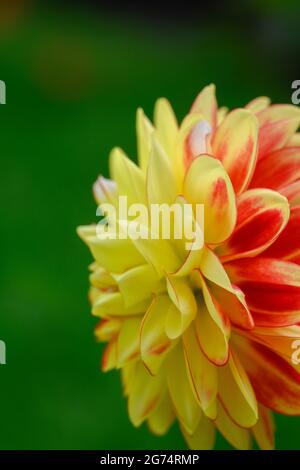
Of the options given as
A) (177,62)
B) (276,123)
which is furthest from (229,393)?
(177,62)

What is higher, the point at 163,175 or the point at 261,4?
the point at 261,4

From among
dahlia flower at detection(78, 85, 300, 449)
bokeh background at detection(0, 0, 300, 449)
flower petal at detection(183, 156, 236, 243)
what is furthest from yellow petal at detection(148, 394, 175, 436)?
bokeh background at detection(0, 0, 300, 449)

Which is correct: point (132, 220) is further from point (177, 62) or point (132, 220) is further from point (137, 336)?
point (177, 62)

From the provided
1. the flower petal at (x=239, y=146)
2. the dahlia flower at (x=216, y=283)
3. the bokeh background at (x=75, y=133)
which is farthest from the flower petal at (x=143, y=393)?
the bokeh background at (x=75, y=133)

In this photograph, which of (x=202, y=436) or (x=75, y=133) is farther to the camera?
(x=75, y=133)

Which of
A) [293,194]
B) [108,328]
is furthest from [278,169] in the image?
[108,328]

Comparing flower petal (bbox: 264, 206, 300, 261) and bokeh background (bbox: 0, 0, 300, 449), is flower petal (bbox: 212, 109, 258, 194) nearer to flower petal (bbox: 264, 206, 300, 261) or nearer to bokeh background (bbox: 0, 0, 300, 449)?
flower petal (bbox: 264, 206, 300, 261)

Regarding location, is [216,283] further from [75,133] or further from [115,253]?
[75,133]
